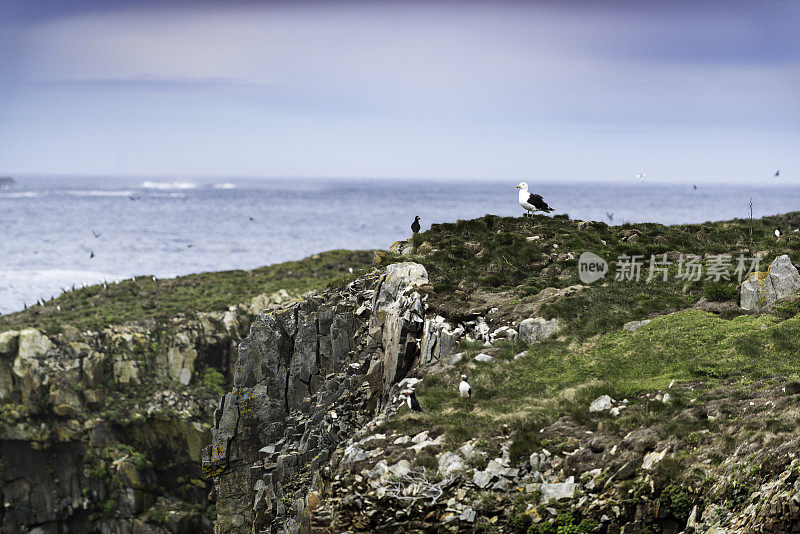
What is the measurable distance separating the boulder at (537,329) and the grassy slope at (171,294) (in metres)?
35.1

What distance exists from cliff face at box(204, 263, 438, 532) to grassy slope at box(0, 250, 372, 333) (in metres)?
25.1

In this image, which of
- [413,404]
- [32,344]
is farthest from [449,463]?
[32,344]

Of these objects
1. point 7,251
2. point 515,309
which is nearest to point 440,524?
point 515,309

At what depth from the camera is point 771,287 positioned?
24.7 m

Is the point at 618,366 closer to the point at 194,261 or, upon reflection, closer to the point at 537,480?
the point at 537,480

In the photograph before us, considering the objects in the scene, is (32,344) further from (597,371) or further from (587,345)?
(597,371)

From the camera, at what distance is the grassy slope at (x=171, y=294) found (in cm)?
6238

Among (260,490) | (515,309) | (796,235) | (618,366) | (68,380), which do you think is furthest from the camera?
(68,380)

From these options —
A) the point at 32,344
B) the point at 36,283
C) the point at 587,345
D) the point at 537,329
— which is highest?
the point at 537,329

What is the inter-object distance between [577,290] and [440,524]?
14.0m

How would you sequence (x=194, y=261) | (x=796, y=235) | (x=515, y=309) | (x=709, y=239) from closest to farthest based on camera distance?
(x=515, y=309)
(x=796, y=235)
(x=709, y=239)
(x=194, y=261)

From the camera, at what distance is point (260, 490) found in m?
30.9

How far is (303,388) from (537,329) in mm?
13327

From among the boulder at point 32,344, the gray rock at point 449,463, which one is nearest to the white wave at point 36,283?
the boulder at point 32,344
